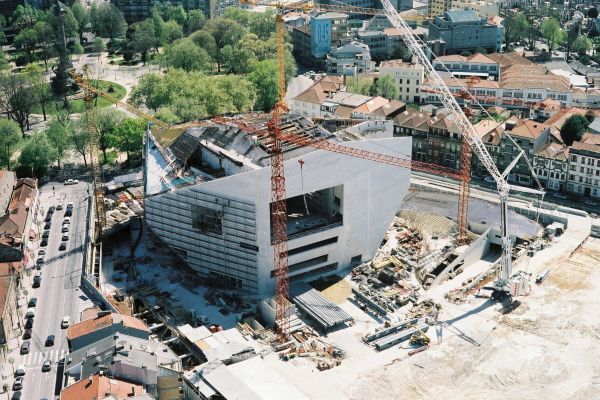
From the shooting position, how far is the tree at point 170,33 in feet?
517

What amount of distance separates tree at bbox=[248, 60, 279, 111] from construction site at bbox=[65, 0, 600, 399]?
130 feet

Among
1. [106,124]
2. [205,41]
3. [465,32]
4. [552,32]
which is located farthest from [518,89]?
[106,124]

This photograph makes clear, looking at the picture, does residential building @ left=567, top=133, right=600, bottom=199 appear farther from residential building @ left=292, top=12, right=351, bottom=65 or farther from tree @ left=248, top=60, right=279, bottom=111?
residential building @ left=292, top=12, right=351, bottom=65

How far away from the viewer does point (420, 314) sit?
6794 cm

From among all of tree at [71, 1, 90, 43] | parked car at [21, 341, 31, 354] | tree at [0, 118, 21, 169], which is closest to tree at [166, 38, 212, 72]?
tree at [0, 118, 21, 169]

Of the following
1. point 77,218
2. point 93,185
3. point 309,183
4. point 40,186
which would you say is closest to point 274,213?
point 309,183

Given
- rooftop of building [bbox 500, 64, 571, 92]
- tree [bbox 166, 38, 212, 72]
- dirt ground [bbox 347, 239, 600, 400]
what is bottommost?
dirt ground [bbox 347, 239, 600, 400]

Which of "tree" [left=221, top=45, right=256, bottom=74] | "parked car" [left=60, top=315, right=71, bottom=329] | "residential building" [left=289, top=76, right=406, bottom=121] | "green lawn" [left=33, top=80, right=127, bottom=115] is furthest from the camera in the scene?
"tree" [left=221, top=45, right=256, bottom=74]

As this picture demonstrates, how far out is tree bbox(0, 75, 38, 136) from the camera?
371ft

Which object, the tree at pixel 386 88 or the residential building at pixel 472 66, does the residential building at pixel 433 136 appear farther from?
the residential building at pixel 472 66

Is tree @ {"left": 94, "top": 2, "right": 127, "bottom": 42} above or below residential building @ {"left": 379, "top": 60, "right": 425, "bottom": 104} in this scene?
above

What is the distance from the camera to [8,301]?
63.1 metres

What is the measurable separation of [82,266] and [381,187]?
30012 mm

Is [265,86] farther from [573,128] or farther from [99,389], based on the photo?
[99,389]
